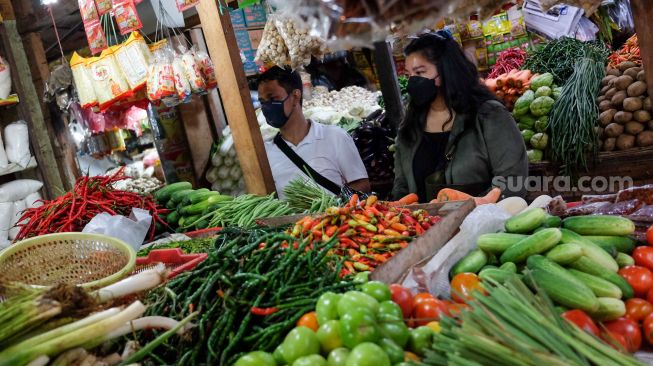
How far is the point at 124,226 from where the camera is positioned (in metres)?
3.86

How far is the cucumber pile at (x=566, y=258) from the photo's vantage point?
186 centimetres

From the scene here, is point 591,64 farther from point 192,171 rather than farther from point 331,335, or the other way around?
point 331,335

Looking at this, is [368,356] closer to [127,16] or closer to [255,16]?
[127,16]

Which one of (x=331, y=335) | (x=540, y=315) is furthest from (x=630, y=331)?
(x=331, y=335)

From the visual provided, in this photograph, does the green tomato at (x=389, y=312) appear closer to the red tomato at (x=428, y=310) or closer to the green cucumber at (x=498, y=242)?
the red tomato at (x=428, y=310)

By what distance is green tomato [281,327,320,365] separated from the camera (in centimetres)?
158

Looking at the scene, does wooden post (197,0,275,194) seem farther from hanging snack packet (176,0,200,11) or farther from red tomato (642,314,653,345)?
red tomato (642,314,653,345)

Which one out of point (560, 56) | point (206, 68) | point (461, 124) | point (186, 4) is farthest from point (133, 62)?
point (560, 56)

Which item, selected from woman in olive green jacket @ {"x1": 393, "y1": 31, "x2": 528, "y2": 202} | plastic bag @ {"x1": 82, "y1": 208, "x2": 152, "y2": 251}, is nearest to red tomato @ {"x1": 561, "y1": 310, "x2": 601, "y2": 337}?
woman in olive green jacket @ {"x1": 393, "y1": 31, "x2": 528, "y2": 202}

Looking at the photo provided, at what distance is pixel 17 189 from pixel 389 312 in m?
4.86

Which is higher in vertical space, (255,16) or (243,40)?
(255,16)

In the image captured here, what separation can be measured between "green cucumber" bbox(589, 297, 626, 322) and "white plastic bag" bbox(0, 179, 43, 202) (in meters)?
5.27

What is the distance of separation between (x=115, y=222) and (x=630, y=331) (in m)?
3.23

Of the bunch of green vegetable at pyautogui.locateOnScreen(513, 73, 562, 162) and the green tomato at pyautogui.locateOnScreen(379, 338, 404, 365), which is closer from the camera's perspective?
the green tomato at pyautogui.locateOnScreen(379, 338, 404, 365)
